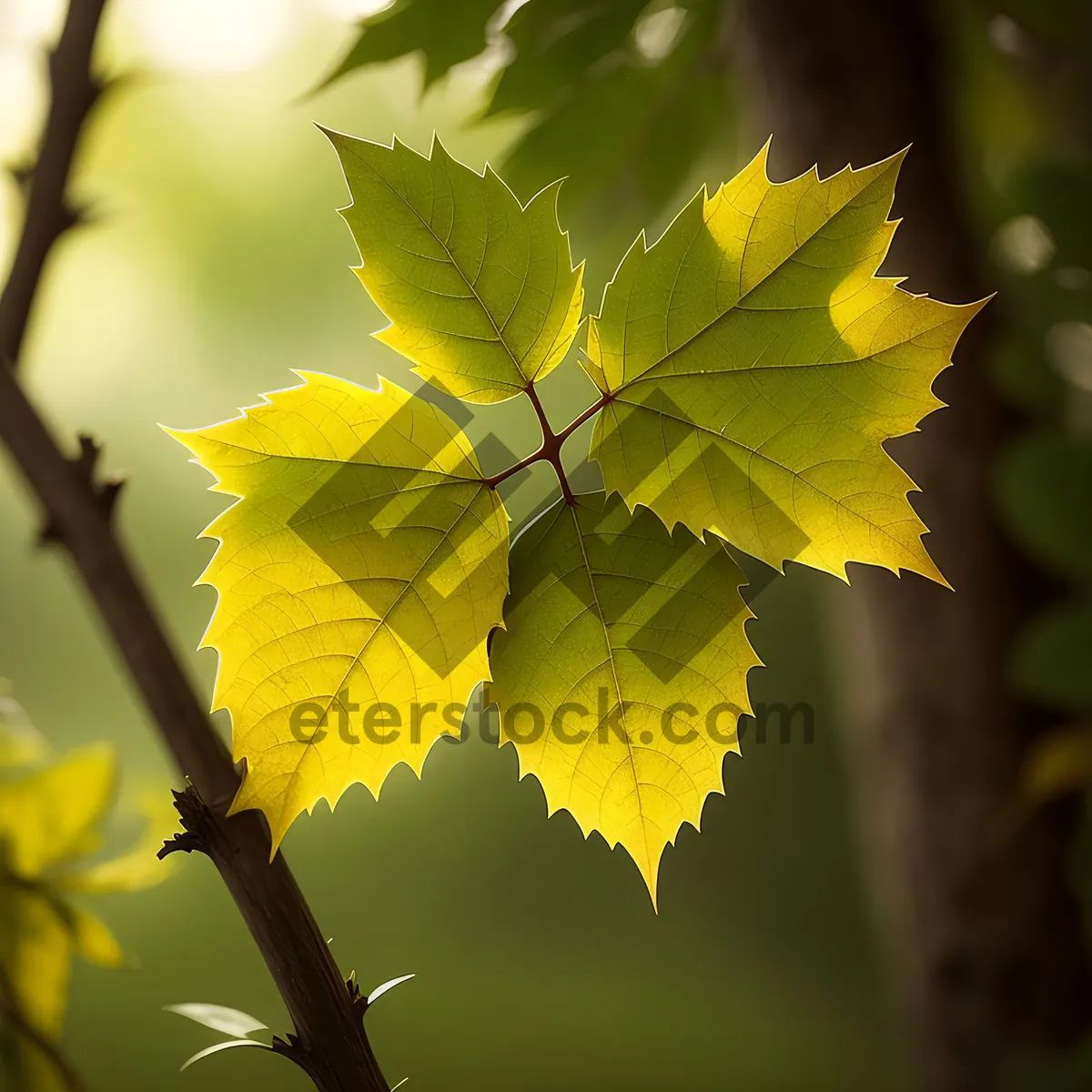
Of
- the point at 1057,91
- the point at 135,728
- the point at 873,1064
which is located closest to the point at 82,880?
the point at 135,728

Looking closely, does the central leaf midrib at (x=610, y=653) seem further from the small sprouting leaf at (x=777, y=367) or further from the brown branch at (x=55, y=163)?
the brown branch at (x=55, y=163)

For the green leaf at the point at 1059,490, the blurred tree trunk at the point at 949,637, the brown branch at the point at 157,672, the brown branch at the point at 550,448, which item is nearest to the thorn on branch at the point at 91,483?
the brown branch at the point at 157,672

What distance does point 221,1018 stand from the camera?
0.66 feet

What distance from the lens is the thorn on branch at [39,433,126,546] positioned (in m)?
0.23

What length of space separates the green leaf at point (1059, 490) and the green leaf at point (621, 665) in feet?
1.48

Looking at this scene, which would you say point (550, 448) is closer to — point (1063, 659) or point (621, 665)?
point (621, 665)

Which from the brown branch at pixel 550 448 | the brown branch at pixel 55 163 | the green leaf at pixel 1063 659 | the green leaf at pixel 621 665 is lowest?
the green leaf at pixel 1063 659

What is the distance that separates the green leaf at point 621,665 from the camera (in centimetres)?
18

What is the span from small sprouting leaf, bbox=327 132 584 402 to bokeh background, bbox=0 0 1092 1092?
0.09 meters

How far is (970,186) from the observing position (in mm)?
845

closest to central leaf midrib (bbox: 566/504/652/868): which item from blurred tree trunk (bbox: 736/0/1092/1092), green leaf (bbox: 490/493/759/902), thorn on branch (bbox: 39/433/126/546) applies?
green leaf (bbox: 490/493/759/902)

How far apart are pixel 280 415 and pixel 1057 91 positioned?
1.09m

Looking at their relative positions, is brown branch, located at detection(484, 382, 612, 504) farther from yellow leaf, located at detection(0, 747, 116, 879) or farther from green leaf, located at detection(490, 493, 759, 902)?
yellow leaf, located at detection(0, 747, 116, 879)

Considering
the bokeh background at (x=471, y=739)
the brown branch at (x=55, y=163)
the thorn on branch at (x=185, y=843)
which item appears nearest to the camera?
the thorn on branch at (x=185, y=843)
